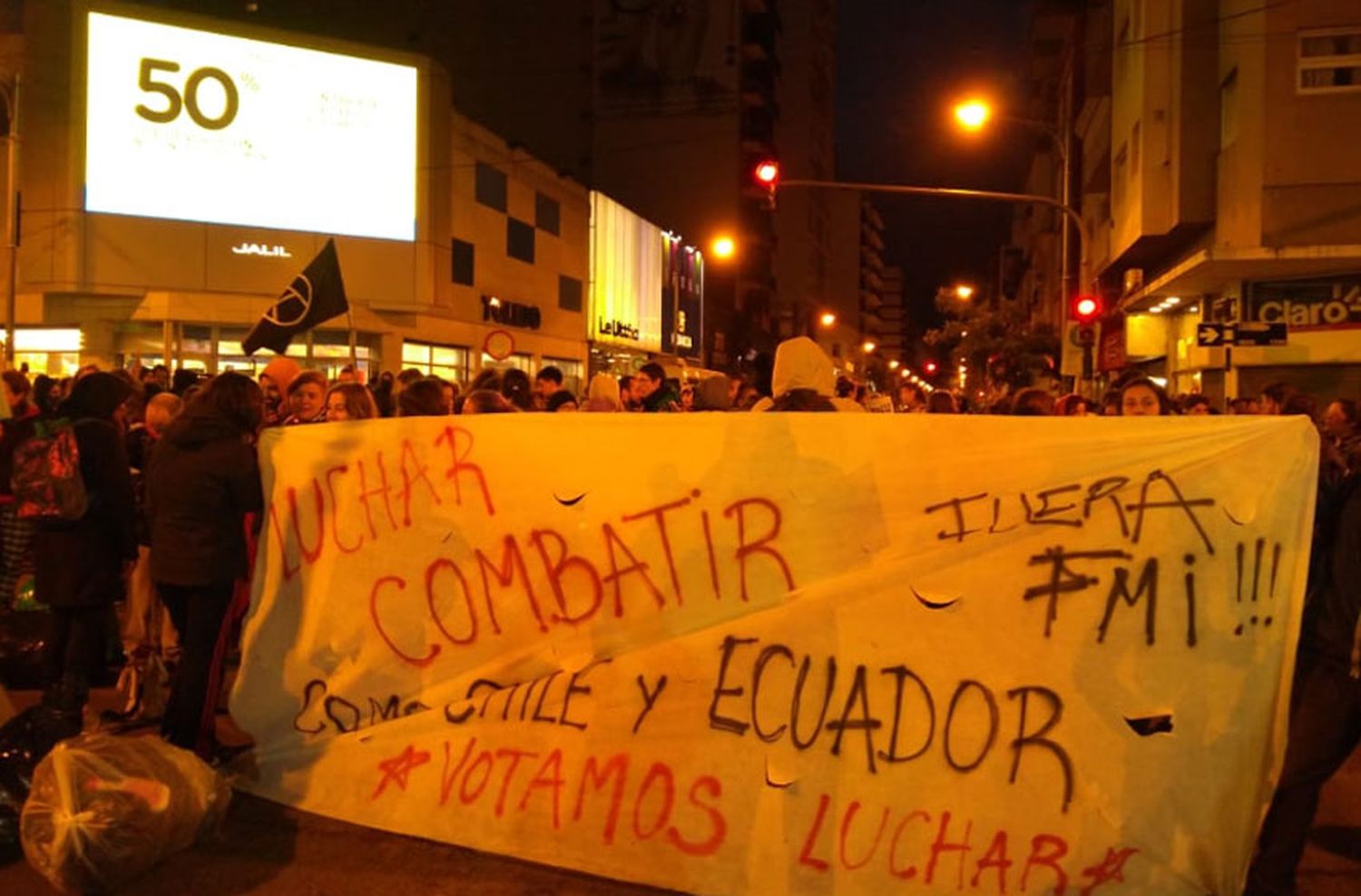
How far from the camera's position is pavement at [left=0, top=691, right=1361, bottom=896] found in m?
4.11

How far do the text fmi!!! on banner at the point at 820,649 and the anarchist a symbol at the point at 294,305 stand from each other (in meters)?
3.48

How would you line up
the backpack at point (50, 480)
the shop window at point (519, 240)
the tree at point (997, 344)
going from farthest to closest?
the shop window at point (519, 240), the tree at point (997, 344), the backpack at point (50, 480)

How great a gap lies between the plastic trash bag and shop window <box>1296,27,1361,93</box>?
17718 mm

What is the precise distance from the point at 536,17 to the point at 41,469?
143 ft

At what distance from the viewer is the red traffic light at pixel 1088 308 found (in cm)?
1764

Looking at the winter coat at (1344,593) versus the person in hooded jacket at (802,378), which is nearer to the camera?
the winter coat at (1344,593)

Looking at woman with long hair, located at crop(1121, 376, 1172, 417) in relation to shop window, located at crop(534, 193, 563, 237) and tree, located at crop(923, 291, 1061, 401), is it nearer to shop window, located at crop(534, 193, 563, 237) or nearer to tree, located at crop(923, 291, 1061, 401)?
tree, located at crop(923, 291, 1061, 401)

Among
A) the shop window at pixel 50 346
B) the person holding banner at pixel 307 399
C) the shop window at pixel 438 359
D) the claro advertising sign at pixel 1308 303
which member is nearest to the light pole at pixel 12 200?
the shop window at pixel 50 346

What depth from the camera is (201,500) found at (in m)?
5.10

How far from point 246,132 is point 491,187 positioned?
302 inches

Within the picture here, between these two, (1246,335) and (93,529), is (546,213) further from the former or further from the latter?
(93,529)

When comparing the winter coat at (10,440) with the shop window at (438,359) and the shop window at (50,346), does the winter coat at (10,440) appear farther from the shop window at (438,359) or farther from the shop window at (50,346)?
the shop window at (438,359)

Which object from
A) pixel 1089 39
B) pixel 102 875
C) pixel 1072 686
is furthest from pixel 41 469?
pixel 1089 39

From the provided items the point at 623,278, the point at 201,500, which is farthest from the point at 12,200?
the point at 623,278
